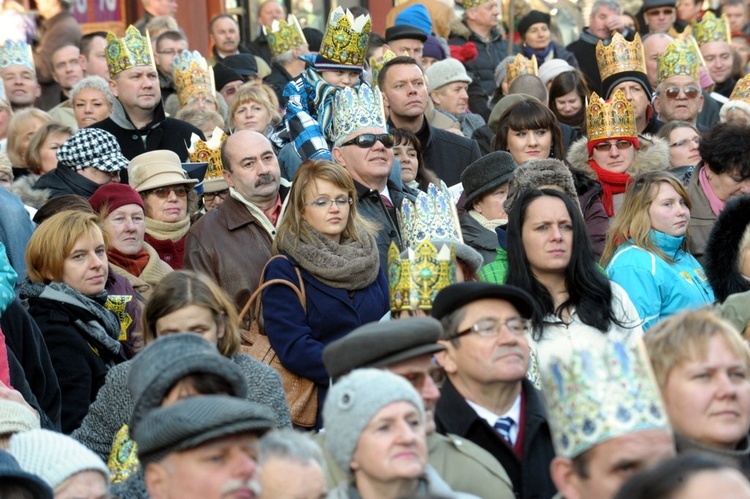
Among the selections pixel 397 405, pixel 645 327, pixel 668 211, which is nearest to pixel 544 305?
pixel 645 327

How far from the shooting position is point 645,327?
8.60 meters

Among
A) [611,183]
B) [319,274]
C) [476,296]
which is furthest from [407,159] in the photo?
[476,296]

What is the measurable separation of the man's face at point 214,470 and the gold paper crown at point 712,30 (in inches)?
478

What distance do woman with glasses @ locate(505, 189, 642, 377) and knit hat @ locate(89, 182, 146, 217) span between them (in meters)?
2.46

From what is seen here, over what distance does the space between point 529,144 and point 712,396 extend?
193 inches

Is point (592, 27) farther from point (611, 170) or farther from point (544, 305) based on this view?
point (544, 305)

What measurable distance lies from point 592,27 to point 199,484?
11982mm

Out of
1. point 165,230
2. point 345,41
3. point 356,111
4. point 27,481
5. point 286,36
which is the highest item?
point 345,41

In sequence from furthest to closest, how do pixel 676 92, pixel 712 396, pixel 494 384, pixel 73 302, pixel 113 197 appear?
pixel 676 92 < pixel 113 197 < pixel 73 302 < pixel 494 384 < pixel 712 396

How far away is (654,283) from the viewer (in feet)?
28.6

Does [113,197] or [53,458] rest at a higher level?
[113,197]

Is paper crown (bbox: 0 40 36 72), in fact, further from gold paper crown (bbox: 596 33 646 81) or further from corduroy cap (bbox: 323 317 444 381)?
corduroy cap (bbox: 323 317 444 381)

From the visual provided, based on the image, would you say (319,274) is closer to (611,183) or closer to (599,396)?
(599,396)

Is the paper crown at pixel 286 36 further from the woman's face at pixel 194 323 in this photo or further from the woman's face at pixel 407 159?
the woman's face at pixel 194 323
